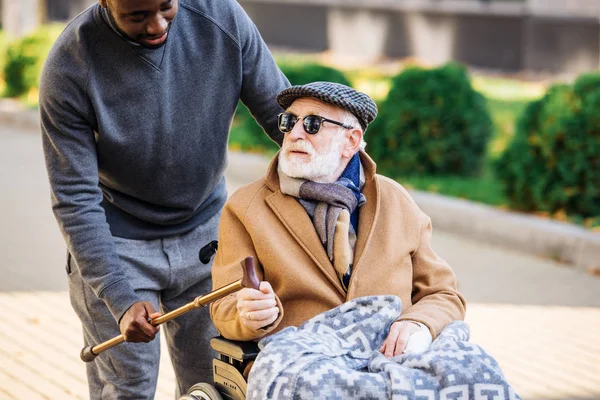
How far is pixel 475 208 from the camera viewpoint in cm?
846

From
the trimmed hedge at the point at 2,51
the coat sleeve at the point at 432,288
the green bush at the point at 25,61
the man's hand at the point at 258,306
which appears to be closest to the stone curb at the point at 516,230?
the coat sleeve at the point at 432,288

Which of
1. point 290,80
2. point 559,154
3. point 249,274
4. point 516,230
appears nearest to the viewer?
point 249,274

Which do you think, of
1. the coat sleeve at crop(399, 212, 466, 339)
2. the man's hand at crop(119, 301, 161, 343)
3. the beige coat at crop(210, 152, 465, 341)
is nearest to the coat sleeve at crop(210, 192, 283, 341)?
the beige coat at crop(210, 152, 465, 341)

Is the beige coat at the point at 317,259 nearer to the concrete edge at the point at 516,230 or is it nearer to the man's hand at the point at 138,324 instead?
the man's hand at the point at 138,324

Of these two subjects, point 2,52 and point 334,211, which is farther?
point 2,52

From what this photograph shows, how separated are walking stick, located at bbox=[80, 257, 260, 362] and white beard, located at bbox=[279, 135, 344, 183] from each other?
53cm

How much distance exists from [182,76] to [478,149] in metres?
6.50

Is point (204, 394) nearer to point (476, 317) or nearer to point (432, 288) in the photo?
point (432, 288)

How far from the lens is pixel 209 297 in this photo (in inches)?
121

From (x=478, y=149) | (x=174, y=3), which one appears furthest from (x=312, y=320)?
(x=478, y=149)

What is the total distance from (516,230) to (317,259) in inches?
189

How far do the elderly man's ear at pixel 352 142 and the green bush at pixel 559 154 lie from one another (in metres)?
4.81

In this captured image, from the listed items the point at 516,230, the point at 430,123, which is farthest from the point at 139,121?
the point at 430,123

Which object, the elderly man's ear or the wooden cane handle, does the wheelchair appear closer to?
the wooden cane handle
